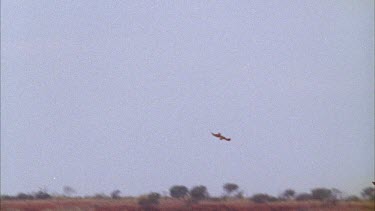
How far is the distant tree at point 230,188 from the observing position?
1471 centimetres

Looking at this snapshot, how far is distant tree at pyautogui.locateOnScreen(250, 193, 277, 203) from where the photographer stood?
47.6 feet

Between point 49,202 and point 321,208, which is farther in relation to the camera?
point 49,202

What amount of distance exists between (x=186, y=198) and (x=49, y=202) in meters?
2.66

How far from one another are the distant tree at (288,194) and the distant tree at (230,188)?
916mm

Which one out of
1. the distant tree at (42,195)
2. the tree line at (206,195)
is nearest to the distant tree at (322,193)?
the tree line at (206,195)

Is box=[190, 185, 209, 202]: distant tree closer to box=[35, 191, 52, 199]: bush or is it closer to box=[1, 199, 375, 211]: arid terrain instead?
box=[1, 199, 375, 211]: arid terrain

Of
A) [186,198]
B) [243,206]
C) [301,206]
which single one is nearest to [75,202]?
[186,198]

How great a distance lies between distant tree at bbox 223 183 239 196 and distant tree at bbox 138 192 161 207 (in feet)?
4.14

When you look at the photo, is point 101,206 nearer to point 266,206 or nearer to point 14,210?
point 14,210

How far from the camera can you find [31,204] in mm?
15195

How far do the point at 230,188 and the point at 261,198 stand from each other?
2.00 ft

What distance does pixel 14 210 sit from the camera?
48.9 feet

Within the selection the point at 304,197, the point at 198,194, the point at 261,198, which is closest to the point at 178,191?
the point at 198,194

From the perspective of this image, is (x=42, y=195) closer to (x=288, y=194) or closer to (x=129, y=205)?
(x=129, y=205)
